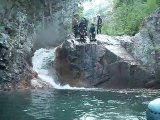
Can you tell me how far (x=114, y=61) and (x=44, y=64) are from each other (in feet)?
21.0

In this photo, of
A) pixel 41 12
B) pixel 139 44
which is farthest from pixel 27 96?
pixel 41 12

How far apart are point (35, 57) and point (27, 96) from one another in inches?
429

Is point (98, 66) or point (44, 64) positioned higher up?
point (44, 64)

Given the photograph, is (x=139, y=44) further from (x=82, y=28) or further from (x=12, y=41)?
(x=12, y=41)

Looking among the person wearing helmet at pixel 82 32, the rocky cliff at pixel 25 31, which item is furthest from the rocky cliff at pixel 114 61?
the rocky cliff at pixel 25 31

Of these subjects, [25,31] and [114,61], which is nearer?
[114,61]

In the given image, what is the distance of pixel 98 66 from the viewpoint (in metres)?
26.5

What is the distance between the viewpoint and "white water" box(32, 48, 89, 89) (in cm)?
2653

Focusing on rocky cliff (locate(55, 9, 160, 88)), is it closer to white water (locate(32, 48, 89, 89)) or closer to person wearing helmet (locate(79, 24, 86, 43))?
person wearing helmet (locate(79, 24, 86, 43))

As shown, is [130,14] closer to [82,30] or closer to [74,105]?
[82,30]

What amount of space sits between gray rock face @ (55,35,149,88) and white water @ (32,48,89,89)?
838 mm

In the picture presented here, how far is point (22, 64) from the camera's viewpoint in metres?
25.2

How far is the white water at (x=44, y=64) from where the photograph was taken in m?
26.5

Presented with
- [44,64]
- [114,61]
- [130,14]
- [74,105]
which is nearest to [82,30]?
[114,61]
